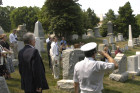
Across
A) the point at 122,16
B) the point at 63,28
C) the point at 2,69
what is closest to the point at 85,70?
the point at 2,69

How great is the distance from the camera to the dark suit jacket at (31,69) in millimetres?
3361

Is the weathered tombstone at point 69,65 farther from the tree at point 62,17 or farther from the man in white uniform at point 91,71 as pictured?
the tree at point 62,17

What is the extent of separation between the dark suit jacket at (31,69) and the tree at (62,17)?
22744 mm

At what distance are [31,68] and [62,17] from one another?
2397 centimetres

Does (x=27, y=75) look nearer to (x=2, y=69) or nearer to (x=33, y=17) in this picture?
(x=2, y=69)

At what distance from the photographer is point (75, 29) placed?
2761 cm

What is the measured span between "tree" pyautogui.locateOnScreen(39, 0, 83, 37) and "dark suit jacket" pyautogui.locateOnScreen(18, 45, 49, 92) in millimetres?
22744

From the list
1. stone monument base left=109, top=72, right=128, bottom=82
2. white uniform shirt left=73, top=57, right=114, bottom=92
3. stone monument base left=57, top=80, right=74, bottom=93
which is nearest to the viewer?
white uniform shirt left=73, top=57, right=114, bottom=92

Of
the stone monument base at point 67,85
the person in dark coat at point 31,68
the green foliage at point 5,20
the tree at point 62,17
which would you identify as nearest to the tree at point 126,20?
the tree at point 62,17

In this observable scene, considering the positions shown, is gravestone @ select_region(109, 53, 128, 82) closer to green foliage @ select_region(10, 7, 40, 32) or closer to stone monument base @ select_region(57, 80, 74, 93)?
stone monument base @ select_region(57, 80, 74, 93)

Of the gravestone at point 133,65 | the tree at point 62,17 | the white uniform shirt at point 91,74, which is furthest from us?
the tree at point 62,17

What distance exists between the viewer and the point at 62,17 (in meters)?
26.9

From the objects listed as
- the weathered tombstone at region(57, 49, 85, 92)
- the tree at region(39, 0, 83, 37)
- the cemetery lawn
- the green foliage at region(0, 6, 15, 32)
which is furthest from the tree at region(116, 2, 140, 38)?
the green foliage at region(0, 6, 15, 32)

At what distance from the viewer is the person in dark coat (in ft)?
11.0
